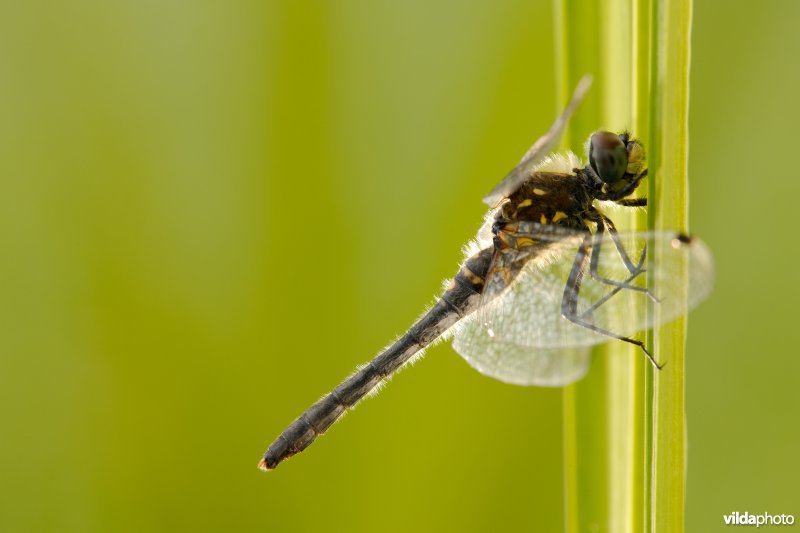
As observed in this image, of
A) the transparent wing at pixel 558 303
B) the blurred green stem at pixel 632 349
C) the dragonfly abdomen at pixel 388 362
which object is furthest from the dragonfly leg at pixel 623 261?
the dragonfly abdomen at pixel 388 362

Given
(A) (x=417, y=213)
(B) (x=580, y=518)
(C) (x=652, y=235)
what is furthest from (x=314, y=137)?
(B) (x=580, y=518)

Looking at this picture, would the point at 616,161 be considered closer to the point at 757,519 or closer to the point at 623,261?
the point at 623,261

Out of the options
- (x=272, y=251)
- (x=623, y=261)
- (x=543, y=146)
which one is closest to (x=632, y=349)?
(x=623, y=261)

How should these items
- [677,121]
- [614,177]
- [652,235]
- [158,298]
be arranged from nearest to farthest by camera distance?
[677,121] → [652,235] → [614,177] → [158,298]

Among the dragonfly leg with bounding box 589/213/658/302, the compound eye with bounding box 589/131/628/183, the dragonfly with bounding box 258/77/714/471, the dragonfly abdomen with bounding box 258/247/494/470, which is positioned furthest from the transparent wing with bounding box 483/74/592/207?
the dragonfly abdomen with bounding box 258/247/494/470

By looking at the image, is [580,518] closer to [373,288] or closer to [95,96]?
[373,288]

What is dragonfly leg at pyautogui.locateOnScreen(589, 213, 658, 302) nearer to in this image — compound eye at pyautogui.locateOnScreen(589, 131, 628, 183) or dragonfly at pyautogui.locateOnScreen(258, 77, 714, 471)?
dragonfly at pyautogui.locateOnScreen(258, 77, 714, 471)

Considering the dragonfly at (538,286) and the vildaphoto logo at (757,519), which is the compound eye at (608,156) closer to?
the dragonfly at (538,286)
